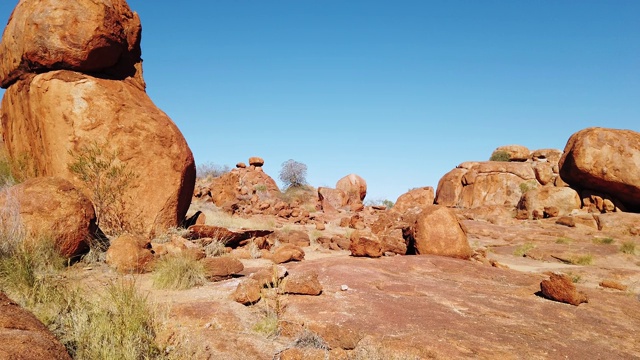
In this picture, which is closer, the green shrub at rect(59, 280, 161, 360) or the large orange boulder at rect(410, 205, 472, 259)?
the green shrub at rect(59, 280, 161, 360)

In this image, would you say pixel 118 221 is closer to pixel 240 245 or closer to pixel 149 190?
pixel 149 190

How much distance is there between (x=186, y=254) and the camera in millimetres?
6312

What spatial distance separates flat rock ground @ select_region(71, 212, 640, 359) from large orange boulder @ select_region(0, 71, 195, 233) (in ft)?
8.36

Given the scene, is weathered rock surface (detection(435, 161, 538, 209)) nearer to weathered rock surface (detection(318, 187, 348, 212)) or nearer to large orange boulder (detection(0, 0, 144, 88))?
weathered rock surface (detection(318, 187, 348, 212))

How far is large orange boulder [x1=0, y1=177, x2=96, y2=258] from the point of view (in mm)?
6172

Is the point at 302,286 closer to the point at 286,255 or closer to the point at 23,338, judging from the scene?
the point at 286,255

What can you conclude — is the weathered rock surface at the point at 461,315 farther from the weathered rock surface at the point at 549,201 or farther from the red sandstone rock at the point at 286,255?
the weathered rock surface at the point at 549,201

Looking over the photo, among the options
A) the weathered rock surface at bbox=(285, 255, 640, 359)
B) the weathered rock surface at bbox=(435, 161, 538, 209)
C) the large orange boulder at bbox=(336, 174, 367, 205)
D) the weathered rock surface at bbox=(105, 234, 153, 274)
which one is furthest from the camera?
the large orange boulder at bbox=(336, 174, 367, 205)

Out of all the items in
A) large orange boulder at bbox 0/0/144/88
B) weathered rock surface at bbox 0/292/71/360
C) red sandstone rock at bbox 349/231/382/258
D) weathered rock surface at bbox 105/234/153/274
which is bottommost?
red sandstone rock at bbox 349/231/382/258

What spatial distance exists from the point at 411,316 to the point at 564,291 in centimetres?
266

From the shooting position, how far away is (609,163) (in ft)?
64.1

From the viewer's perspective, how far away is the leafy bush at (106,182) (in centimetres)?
824

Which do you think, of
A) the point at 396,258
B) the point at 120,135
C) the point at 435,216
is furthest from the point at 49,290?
the point at 435,216

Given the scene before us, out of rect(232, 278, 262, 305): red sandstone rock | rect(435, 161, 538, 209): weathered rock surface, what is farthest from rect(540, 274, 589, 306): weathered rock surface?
rect(435, 161, 538, 209): weathered rock surface
